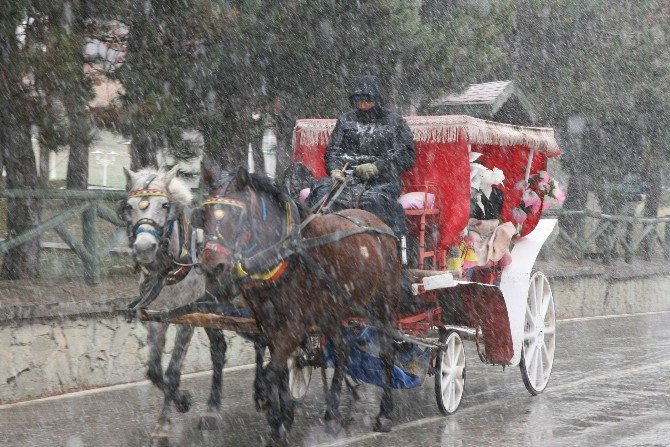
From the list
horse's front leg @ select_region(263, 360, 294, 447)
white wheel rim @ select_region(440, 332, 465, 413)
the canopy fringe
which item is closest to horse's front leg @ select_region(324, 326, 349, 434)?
horse's front leg @ select_region(263, 360, 294, 447)

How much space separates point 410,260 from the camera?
936 centimetres

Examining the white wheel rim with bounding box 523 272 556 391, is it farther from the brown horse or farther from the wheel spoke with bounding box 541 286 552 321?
the brown horse

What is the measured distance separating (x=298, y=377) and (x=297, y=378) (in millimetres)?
19

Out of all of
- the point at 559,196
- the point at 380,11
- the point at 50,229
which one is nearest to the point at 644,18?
the point at 380,11

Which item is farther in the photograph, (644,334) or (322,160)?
(644,334)

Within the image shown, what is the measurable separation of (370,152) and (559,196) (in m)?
3.02

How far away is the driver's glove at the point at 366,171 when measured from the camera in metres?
8.66

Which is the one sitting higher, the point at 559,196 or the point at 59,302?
the point at 559,196

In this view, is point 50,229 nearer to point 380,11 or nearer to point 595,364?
point 380,11

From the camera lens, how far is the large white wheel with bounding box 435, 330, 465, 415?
908 cm

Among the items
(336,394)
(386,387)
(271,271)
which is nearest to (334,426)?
(336,394)

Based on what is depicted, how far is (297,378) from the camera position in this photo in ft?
31.7

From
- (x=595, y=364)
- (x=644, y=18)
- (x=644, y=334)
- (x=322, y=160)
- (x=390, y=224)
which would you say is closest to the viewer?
(x=390, y=224)

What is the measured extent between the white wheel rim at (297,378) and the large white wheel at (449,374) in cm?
126
